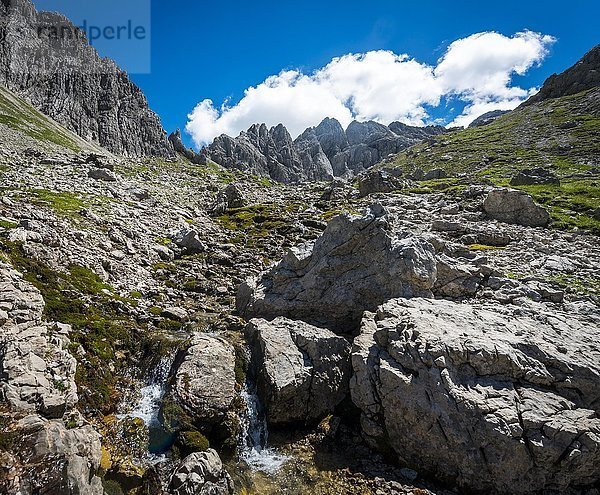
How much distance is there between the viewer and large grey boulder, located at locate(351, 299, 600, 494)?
46.3 feet

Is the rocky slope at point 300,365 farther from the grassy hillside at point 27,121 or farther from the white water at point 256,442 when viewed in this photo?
the grassy hillside at point 27,121

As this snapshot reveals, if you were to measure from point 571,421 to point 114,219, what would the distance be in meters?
39.8

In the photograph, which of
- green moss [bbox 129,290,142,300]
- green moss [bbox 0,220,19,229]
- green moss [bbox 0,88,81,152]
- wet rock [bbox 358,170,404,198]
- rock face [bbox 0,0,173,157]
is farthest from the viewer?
rock face [bbox 0,0,173,157]

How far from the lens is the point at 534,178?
234 ft

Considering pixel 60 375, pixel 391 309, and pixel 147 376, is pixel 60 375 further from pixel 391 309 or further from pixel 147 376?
pixel 391 309

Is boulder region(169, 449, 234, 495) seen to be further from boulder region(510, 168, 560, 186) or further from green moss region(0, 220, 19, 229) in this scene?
boulder region(510, 168, 560, 186)

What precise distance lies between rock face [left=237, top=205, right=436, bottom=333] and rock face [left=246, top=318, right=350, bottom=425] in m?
3.84

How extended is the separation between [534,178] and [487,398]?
72.3 meters

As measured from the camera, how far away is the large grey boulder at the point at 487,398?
14102 millimetres

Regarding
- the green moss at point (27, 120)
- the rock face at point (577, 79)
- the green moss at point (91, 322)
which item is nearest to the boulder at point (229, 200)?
the green moss at point (91, 322)

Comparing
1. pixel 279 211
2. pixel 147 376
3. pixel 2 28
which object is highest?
pixel 2 28

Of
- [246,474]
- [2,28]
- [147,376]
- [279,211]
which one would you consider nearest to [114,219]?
[147,376]

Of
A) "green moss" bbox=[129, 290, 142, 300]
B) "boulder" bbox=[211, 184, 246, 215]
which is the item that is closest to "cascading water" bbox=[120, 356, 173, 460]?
"green moss" bbox=[129, 290, 142, 300]

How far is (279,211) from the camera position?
68.2 m
